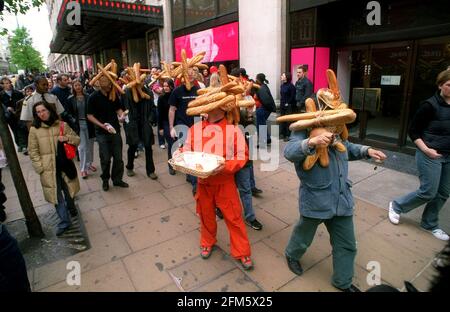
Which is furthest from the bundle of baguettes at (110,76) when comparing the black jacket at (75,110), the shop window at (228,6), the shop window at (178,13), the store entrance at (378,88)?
the shop window at (178,13)

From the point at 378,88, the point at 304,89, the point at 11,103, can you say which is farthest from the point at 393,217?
the point at 11,103

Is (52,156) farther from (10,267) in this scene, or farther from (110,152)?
(10,267)

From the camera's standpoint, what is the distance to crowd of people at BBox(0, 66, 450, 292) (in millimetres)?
2523

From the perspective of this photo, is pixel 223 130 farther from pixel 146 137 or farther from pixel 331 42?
pixel 331 42

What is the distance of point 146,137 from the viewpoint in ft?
18.2

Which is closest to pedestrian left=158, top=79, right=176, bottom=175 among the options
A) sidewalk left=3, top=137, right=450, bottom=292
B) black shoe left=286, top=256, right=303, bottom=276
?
sidewalk left=3, top=137, right=450, bottom=292

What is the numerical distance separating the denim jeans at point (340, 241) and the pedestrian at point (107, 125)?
11.8ft

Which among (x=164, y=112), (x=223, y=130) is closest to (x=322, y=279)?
(x=223, y=130)

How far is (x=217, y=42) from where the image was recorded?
35.5ft

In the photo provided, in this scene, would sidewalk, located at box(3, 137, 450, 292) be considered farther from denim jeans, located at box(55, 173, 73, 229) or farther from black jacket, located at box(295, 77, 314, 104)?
black jacket, located at box(295, 77, 314, 104)

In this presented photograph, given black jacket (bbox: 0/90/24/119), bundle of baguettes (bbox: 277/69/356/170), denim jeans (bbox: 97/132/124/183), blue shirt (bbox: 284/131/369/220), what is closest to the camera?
bundle of baguettes (bbox: 277/69/356/170)

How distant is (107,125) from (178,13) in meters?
10.1

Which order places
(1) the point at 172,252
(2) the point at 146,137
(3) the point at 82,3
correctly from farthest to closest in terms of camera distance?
(3) the point at 82,3 → (2) the point at 146,137 → (1) the point at 172,252

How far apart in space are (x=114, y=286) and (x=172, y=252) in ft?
2.35
